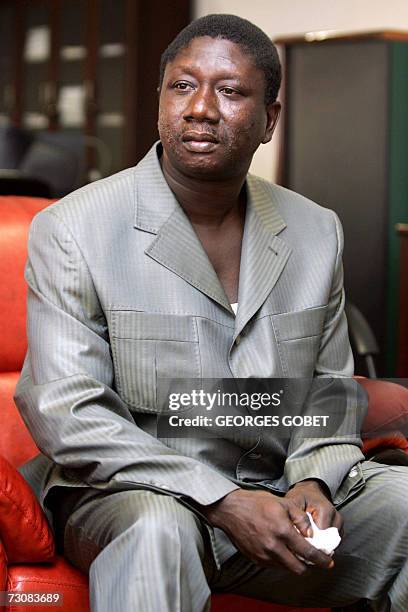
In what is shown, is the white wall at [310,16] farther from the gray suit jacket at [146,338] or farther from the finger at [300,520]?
the finger at [300,520]

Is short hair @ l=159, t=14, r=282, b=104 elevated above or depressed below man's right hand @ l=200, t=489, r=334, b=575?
above

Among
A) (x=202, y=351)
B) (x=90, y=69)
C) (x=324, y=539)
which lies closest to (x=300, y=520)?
(x=324, y=539)

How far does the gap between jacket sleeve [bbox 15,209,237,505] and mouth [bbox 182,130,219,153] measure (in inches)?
9.2

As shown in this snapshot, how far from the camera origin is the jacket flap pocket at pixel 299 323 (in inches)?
67.5

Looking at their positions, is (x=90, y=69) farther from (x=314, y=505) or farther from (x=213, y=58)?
(x=314, y=505)

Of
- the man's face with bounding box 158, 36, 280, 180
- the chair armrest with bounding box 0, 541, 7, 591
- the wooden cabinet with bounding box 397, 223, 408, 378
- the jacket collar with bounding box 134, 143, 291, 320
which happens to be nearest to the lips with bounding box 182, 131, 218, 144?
the man's face with bounding box 158, 36, 280, 180

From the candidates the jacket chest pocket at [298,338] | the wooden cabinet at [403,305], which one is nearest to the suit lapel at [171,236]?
the jacket chest pocket at [298,338]

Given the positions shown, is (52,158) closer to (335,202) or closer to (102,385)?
(335,202)

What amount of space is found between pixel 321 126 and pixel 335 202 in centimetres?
32

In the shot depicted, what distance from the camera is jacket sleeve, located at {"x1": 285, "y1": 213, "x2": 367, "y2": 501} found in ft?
5.37

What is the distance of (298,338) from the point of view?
173 centimetres

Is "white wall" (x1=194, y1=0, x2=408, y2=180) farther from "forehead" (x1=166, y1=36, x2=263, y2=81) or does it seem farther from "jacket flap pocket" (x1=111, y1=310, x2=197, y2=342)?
"jacket flap pocket" (x1=111, y1=310, x2=197, y2=342)

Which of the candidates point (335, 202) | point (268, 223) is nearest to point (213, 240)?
point (268, 223)

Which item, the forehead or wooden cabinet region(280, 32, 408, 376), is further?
wooden cabinet region(280, 32, 408, 376)
